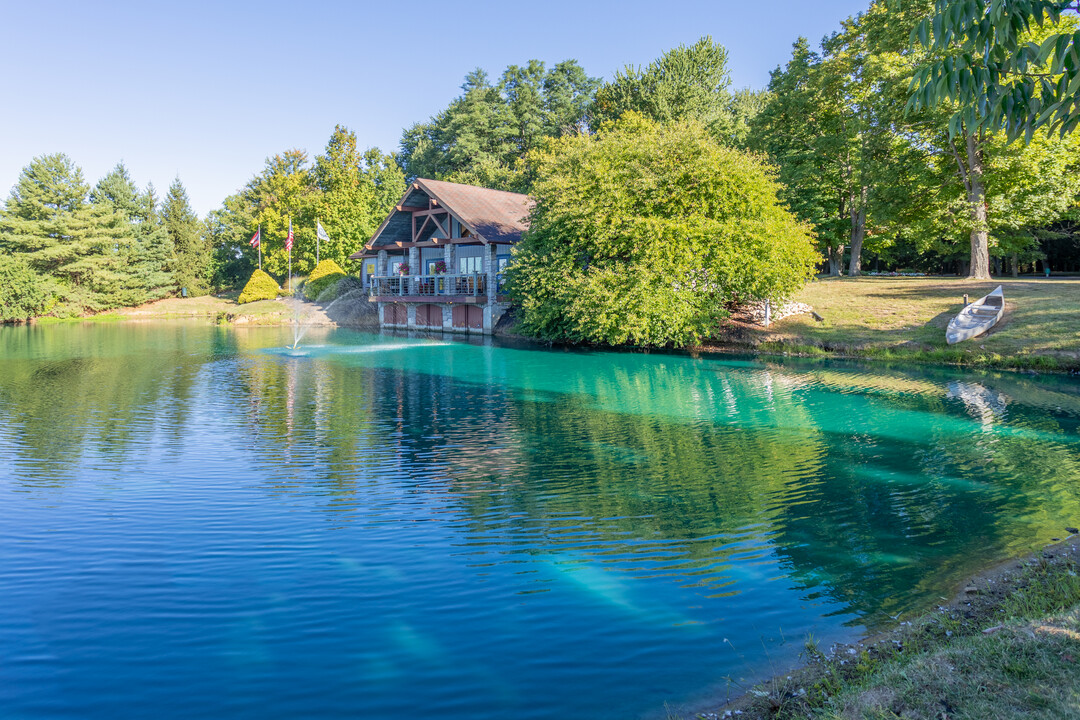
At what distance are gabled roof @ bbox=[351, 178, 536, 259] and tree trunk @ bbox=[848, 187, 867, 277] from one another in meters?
20.4

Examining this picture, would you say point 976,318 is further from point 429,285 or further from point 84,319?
point 84,319

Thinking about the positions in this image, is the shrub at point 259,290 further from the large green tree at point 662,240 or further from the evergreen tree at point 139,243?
the large green tree at point 662,240

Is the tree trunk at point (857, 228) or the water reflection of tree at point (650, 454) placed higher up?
the tree trunk at point (857, 228)

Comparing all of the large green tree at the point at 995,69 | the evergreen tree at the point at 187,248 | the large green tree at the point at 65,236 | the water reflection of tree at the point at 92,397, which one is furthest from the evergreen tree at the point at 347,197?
the large green tree at the point at 995,69

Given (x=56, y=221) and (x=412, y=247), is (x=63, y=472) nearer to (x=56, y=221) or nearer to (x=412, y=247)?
(x=412, y=247)

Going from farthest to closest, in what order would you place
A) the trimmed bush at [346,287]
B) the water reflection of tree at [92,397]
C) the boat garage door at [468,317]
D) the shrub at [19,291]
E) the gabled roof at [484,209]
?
the trimmed bush at [346,287]
the shrub at [19,291]
the boat garage door at [468,317]
the gabled roof at [484,209]
the water reflection of tree at [92,397]

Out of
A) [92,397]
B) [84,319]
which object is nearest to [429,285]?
[92,397]

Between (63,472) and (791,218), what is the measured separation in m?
31.7

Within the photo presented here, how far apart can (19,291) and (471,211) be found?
39.4 m

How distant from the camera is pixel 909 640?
6.12 metres

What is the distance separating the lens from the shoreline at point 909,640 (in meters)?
5.23

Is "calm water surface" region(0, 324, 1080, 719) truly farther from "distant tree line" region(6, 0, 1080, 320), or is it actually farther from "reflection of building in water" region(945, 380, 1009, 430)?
"distant tree line" region(6, 0, 1080, 320)

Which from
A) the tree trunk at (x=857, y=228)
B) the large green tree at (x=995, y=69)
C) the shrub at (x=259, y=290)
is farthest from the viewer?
the shrub at (x=259, y=290)

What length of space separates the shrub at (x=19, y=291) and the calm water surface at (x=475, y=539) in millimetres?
46582
